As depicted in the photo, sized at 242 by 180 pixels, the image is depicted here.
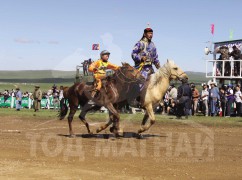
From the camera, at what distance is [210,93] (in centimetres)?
2609

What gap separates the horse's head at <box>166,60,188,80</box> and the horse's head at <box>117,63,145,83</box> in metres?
0.89

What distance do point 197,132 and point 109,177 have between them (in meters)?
9.58

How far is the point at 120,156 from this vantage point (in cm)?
1100

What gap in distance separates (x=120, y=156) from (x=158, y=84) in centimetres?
436

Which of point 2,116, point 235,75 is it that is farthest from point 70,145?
point 235,75

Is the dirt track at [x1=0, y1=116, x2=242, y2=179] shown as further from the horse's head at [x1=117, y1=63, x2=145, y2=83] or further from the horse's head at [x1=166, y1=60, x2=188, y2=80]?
the horse's head at [x1=166, y1=60, x2=188, y2=80]

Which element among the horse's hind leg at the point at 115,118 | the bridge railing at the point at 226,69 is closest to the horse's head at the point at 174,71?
the horse's hind leg at the point at 115,118

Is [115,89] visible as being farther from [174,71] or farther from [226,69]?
[226,69]

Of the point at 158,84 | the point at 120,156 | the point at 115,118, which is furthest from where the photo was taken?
the point at 158,84

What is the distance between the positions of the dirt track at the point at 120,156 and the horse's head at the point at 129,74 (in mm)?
1791

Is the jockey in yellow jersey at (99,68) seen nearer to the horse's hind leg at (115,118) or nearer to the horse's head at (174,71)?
the horse's hind leg at (115,118)

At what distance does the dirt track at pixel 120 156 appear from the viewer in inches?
348

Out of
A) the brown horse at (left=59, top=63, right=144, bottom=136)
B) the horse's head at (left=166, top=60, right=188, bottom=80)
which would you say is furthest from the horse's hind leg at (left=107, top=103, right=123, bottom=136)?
the horse's head at (left=166, top=60, right=188, bottom=80)

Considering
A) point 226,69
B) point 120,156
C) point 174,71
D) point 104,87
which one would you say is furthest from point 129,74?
point 226,69
